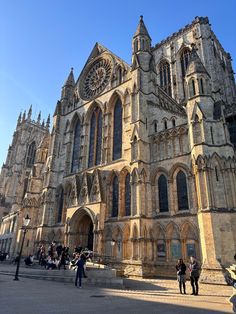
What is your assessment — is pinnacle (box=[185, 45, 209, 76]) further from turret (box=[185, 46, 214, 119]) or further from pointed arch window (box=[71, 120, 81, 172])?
pointed arch window (box=[71, 120, 81, 172])

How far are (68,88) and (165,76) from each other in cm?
1906

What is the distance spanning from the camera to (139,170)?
18906mm

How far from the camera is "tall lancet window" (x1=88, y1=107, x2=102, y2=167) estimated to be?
25.3 m

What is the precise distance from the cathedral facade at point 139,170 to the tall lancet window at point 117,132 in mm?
134

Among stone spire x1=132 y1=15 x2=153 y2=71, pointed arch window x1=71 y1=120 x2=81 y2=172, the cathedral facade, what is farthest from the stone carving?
stone spire x1=132 y1=15 x2=153 y2=71

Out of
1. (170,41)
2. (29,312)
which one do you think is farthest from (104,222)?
(170,41)

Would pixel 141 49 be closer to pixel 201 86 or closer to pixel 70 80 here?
pixel 201 86

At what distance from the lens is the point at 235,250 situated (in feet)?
46.2

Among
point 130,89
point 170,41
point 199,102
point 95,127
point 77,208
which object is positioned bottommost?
point 77,208

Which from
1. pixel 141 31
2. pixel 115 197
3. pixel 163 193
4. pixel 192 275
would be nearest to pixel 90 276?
pixel 192 275

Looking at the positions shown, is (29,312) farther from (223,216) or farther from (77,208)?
(77,208)

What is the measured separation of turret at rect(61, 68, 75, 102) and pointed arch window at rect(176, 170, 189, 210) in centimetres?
1985

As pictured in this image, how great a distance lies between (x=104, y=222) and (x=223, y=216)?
9.87 meters

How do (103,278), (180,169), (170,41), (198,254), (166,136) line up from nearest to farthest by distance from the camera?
1. (103,278)
2. (198,254)
3. (180,169)
4. (166,136)
5. (170,41)
